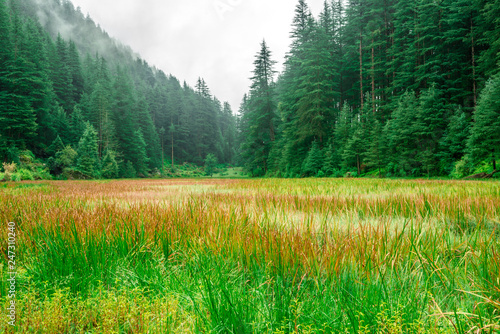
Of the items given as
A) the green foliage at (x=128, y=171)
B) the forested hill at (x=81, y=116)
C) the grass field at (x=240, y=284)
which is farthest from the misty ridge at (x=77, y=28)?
the grass field at (x=240, y=284)

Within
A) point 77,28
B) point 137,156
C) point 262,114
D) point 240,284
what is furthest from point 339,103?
point 77,28

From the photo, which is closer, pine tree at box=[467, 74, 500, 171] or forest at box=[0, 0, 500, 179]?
pine tree at box=[467, 74, 500, 171]

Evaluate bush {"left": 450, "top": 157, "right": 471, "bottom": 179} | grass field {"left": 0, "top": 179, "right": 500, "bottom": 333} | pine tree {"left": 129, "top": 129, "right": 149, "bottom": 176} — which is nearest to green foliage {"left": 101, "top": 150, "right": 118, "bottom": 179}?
pine tree {"left": 129, "top": 129, "right": 149, "bottom": 176}

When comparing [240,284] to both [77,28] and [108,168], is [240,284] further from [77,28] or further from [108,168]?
[77,28]

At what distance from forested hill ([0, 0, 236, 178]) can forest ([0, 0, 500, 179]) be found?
25 cm

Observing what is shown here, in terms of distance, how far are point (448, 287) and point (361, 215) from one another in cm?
211

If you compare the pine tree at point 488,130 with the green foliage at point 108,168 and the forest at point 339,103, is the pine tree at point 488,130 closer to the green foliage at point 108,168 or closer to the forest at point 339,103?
the forest at point 339,103

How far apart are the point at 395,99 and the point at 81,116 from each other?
44917 millimetres

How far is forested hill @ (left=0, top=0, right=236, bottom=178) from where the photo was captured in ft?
93.0

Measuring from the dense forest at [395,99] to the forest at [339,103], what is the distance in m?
0.12

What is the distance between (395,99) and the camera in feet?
75.9

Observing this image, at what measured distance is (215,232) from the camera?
83.5 inches

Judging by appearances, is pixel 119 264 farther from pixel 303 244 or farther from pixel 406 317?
pixel 406 317

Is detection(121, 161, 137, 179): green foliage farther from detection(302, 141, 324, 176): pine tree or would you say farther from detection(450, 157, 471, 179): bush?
detection(450, 157, 471, 179): bush
